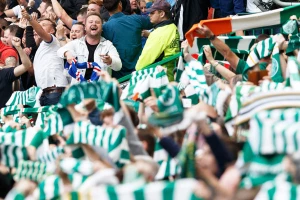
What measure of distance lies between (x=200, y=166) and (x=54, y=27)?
8.15 metres

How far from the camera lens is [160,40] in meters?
10.8

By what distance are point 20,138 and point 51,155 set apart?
293 millimetres

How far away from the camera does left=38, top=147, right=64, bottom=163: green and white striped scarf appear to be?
6.57 m

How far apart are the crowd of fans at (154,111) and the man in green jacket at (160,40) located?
0.04ft

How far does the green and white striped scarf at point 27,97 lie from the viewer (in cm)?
1110

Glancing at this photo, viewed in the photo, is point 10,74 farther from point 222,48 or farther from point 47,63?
point 222,48

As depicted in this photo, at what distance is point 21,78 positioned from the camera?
12.5m

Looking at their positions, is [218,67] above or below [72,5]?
above

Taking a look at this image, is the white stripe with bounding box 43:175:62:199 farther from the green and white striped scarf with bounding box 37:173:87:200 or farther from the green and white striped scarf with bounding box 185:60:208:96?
the green and white striped scarf with bounding box 185:60:208:96

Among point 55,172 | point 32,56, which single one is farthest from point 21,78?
point 55,172

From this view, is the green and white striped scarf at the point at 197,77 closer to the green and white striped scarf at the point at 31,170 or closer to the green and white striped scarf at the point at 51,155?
the green and white striped scarf at the point at 51,155

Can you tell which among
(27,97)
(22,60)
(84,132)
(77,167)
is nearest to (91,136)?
(84,132)

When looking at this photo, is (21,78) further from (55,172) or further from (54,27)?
(55,172)

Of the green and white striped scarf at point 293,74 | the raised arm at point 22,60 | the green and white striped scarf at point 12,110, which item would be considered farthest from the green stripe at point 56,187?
the raised arm at point 22,60
